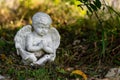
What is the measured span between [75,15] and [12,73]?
2.92 m

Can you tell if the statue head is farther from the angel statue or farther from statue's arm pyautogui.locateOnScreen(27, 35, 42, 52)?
statue's arm pyautogui.locateOnScreen(27, 35, 42, 52)

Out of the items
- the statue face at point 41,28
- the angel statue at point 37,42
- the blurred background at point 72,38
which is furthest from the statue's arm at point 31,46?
the blurred background at point 72,38

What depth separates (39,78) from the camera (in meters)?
5.43

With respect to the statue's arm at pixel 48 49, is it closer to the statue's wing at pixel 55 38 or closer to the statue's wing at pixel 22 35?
the statue's wing at pixel 55 38

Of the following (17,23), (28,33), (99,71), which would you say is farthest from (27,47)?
(17,23)

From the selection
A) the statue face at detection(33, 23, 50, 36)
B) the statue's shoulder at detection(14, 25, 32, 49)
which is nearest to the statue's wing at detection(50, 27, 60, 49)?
the statue face at detection(33, 23, 50, 36)

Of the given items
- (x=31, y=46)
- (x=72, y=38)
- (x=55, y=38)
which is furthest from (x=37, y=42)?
(x=72, y=38)

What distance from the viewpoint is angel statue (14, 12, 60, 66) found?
18.8ft

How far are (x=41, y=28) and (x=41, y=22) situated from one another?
0.33 feet

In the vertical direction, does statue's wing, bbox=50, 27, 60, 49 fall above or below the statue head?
below

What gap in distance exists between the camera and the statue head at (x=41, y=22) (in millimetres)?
5684

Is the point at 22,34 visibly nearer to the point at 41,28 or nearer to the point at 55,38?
the point at 41,28

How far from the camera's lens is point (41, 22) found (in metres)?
5.69

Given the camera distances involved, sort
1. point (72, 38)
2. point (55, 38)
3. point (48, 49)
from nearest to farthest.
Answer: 1. point (48, 49)
2. point (55, 38)
3. point (72, 38)
